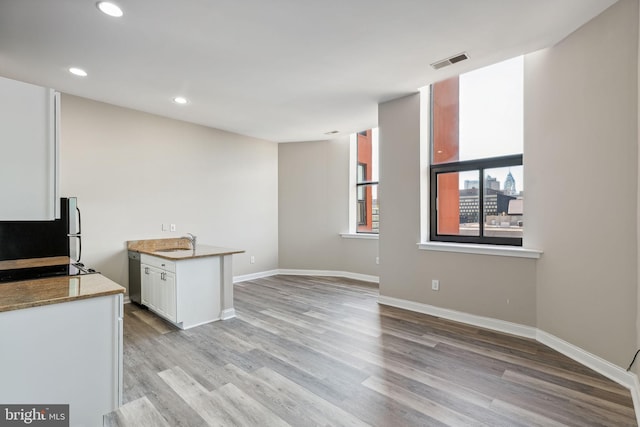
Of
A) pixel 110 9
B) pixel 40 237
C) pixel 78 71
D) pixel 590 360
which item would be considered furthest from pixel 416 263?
pixel 78 71

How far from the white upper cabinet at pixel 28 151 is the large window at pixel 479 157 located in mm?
3824

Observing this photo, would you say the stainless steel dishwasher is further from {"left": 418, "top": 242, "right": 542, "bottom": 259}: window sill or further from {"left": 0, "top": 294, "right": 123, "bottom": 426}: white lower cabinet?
{"left": 418, "top": 242, "right": 542, "bottom": 259}: window sill

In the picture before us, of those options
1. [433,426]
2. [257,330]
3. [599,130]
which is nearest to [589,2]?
[599,130]

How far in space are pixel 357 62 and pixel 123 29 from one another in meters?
2.05

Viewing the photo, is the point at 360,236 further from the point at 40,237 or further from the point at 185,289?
the point at 40,237

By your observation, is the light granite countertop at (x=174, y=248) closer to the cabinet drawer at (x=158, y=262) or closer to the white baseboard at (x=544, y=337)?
the cabinet drawer at (x=158, y=262)

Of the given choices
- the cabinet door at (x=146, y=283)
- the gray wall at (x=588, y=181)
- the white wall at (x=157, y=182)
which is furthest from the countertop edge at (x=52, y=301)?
the gray wall at (x=588, y=181)

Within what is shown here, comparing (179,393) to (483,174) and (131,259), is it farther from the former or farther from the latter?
(483,174)

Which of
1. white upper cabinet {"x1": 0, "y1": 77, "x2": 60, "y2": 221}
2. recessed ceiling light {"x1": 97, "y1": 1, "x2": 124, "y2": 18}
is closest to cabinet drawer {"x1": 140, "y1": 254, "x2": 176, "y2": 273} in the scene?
white upper cabinet {"x1": 0, "y1": 77, "x2": 60, "y2": 221}

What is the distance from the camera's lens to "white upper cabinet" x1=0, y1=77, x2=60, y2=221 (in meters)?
1.58

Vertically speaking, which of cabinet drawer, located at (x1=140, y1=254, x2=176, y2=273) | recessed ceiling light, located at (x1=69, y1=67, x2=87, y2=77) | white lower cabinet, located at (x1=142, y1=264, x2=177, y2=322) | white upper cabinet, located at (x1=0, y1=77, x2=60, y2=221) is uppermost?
recessed ceiling light, located at (x1=69, y1=67, x2=87, y2=77)

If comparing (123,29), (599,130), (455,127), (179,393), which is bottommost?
(179,393)

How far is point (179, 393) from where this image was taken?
87.0 inches

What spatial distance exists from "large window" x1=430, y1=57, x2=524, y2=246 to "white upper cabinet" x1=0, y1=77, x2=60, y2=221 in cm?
382
